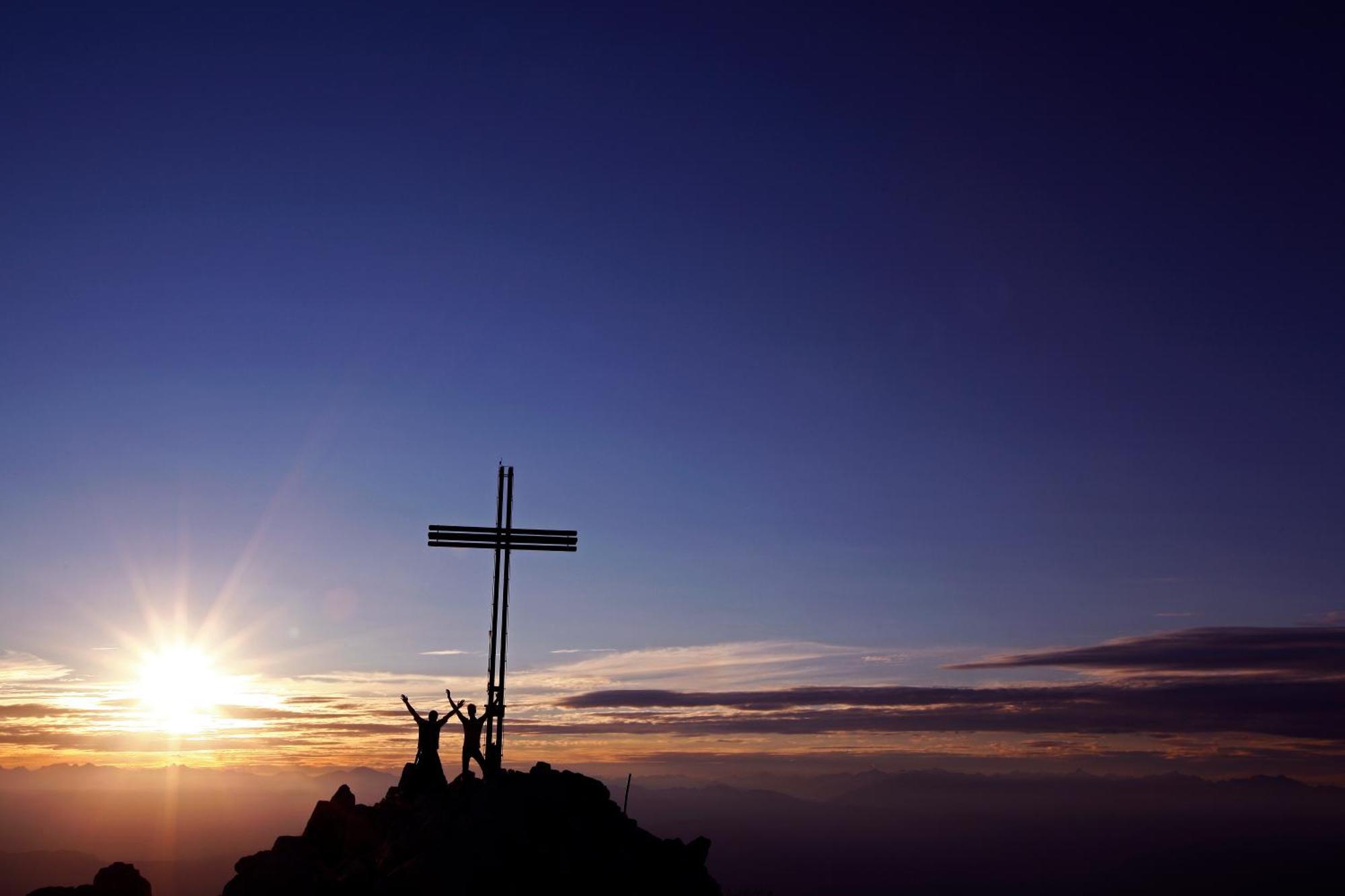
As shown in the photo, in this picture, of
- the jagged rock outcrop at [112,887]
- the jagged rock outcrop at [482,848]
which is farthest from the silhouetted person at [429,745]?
the jagged rock outcrop at [112,887]

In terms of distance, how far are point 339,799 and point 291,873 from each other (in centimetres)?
427

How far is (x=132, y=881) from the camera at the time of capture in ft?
108

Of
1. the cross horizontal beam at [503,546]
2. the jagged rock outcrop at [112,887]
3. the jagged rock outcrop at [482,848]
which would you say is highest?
the cross horizontal beam at [503,546]

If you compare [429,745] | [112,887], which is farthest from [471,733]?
[112,887]

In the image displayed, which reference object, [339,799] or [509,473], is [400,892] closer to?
[339,799]

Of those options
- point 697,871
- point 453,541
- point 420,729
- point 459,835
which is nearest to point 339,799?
point 420,729

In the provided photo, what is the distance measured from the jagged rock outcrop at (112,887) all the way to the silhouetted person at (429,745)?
831cm

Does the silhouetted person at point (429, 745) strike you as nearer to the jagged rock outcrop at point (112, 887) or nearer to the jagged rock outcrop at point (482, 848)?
the jagged rock outcrop at point (482, 848)

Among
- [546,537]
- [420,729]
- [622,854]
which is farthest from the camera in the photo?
[546,537]

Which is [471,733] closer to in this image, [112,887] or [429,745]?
[429,745]

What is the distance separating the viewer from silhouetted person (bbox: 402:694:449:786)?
31344 millimetres

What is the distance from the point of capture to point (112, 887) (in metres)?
31.8

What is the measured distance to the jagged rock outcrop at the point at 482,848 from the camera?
2739 centimetres

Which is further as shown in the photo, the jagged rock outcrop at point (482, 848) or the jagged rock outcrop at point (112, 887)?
the jagged rock outcrop at point (112, 887)
